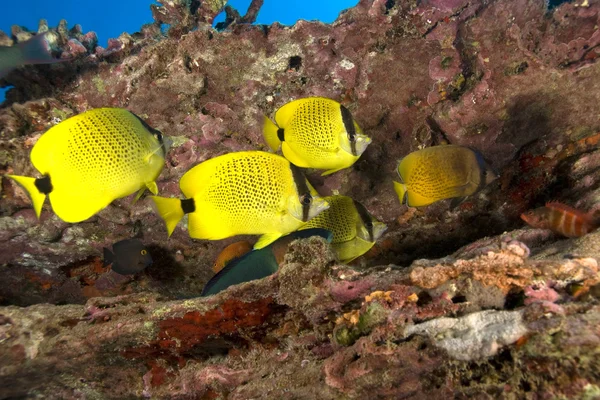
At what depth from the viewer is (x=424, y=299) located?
187 cm

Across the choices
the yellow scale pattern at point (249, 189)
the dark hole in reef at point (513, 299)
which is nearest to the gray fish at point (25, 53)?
the yellow scale pattern at point (249, 189)

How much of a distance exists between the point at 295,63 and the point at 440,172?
180cm

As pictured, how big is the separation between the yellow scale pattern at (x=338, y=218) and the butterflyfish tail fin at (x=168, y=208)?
43.7 inches

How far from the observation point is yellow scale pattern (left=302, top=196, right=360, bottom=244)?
3.03 m

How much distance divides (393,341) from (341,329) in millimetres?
391

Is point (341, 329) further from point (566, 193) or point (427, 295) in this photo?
point (566, 193)

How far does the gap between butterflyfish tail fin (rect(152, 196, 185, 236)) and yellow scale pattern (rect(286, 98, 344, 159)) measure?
931 millimetres

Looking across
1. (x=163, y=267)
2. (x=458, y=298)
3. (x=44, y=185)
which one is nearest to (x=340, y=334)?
(x=458, y=298)

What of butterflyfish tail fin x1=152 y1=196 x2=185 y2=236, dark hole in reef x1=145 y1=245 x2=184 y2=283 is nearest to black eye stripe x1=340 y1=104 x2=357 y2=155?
butterflyfish tail fin x1=152 y1=196 x2=185 y2=236

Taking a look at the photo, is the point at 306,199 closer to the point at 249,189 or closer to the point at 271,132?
the point at 249,189

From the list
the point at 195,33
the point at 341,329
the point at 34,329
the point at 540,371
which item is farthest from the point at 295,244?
the point at 195,33

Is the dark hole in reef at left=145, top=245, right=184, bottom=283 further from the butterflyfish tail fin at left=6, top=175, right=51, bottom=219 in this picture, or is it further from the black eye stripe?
the black eye stripe

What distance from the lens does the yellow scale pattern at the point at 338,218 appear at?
303 centimetres

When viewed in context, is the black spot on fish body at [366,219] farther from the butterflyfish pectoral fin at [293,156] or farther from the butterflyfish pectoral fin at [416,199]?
the butterflyfish pectoral fin at [293,156]
